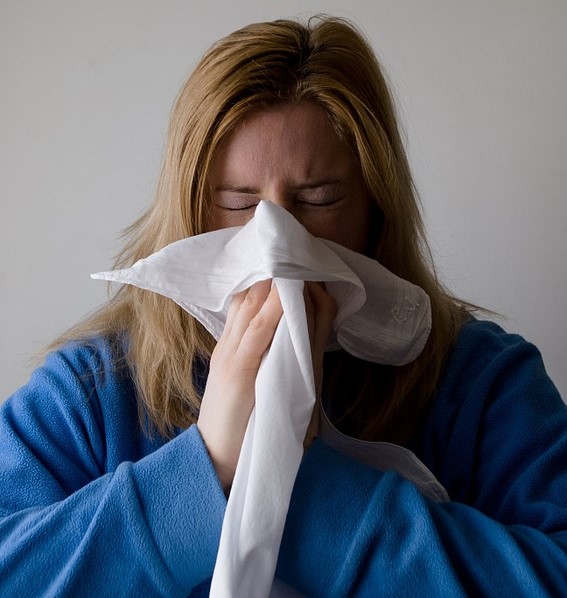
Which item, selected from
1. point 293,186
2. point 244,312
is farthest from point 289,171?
point 244,312

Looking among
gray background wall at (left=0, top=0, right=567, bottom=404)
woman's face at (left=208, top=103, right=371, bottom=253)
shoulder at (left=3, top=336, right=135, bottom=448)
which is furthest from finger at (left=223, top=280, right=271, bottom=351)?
gray background wall at (left=0, top=0, right=567, bottom=404)

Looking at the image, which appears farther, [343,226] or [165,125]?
[165,125]

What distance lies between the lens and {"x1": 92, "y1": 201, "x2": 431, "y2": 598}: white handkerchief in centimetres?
73

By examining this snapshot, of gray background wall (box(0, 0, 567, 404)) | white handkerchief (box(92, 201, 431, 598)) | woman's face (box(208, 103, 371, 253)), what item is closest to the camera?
white handkerchief (box(92, 201, 431, 598))

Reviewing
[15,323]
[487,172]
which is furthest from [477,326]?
[15,323]

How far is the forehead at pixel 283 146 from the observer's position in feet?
2.94

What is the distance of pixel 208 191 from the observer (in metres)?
0.93

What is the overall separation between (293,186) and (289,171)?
16 millimetres

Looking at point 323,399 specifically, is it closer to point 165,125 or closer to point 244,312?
point 244,312

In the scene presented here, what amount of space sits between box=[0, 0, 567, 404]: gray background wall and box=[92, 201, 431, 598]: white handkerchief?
348mm

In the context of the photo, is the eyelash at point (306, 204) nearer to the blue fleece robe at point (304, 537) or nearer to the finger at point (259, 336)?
the finger at point (259, 336)

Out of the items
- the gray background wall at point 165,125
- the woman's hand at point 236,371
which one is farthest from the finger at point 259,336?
the gray background wall at point 165,125

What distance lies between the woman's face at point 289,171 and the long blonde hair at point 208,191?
0.01m

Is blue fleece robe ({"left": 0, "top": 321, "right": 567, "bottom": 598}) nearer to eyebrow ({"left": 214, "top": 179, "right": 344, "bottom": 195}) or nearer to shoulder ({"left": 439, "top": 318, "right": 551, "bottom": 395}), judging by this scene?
shoulder ({"left": 439, "top": 318, "right": 551, "bottom": 395})
